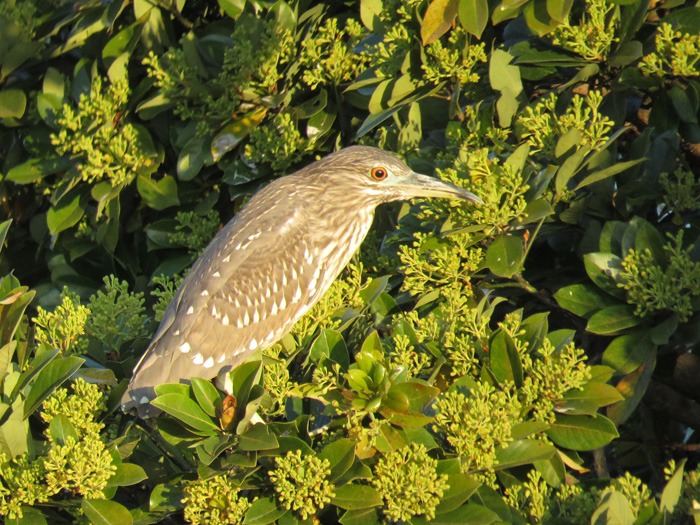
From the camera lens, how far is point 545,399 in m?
3.20

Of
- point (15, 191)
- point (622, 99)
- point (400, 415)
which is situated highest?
point (622, 99)

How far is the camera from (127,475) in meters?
3.19

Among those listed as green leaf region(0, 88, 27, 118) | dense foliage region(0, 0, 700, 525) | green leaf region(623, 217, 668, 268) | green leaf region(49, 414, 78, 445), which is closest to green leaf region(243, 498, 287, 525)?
dense foliage region(0, 0, 700, 525)

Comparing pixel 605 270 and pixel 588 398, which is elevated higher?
pixel 605 270

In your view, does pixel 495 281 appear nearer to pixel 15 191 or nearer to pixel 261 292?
pixel 261 292

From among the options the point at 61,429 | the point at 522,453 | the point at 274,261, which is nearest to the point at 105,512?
the point at 61,429

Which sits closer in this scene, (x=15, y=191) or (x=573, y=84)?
(x=573, y=84)

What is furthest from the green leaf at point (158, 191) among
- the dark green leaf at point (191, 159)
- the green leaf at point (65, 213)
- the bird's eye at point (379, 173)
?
the bird's eye at point (379, 173)

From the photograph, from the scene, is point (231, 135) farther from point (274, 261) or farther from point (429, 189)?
point (429, 189)

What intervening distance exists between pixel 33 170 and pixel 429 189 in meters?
2.23

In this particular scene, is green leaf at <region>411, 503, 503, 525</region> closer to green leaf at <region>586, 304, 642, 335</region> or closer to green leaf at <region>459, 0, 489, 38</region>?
green leaf at <region>586, 304, 642, 335</region>

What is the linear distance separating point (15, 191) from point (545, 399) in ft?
11.8

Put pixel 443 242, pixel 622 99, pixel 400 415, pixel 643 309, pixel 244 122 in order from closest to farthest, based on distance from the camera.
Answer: pixel 400 415 → pixel 643 309 → pixel 443 242 → pixel 622 99 → pixel 244 122

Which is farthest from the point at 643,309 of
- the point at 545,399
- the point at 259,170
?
the point at 259,170
